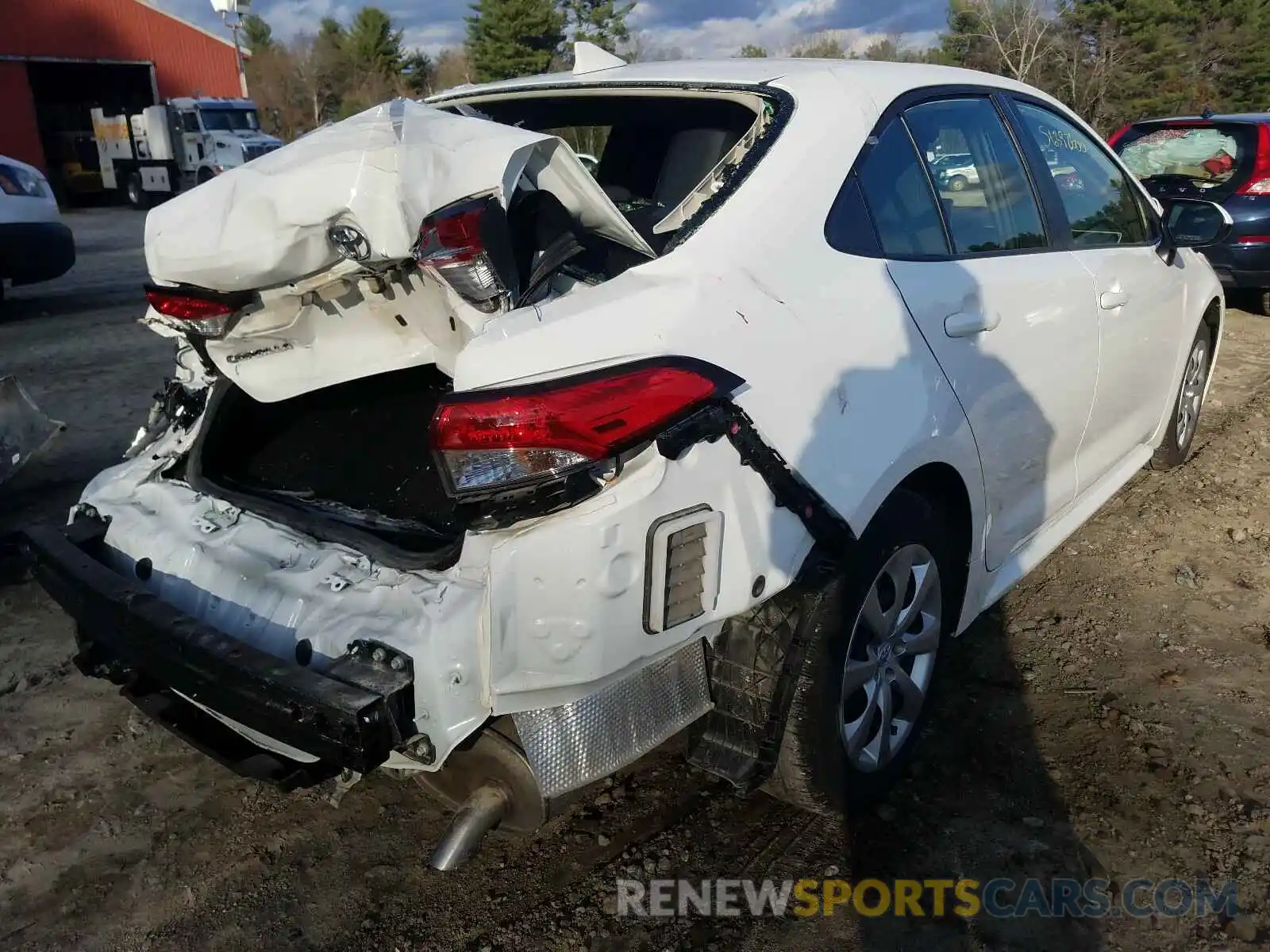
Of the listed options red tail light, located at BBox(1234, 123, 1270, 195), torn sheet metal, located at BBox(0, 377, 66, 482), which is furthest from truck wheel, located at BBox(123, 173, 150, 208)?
red tail light, located at BBox(1234, 123, 1270, 195)

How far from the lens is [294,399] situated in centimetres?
302

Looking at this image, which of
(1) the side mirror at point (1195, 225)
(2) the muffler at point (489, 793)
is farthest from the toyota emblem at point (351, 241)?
(1) the side mirror at point (1195, 225)

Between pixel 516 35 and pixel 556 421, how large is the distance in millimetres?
43046

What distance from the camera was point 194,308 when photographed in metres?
2.49

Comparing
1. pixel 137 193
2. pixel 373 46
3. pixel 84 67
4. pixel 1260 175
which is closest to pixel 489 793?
pixel 1260 175

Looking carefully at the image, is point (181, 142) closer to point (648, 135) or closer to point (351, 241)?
point (648, 135)

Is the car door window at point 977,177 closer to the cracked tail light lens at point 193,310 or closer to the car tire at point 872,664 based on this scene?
the car tire at point 872,664

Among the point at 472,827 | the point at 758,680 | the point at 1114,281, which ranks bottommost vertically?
the point at 472,827

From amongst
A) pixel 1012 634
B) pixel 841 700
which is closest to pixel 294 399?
pixel 841 700

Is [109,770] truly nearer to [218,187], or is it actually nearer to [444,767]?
[444,767]

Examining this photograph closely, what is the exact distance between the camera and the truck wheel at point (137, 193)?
2439 centimetres

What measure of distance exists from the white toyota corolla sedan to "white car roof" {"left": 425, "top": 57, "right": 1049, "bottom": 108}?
0.07 feet

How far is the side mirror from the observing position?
391cm

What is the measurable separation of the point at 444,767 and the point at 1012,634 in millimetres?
2227
